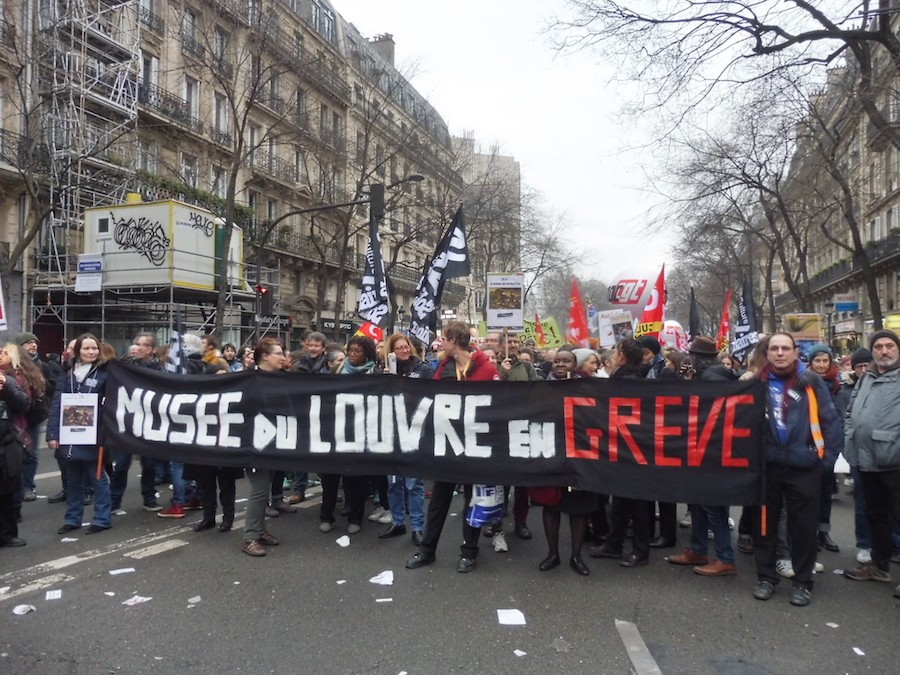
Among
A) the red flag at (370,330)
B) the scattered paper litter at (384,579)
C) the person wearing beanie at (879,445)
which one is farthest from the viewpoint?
the red flag at (370,330)

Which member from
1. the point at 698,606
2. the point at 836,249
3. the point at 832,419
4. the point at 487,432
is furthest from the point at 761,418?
the point at 836,249

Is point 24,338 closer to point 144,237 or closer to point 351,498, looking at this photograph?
point 351,498

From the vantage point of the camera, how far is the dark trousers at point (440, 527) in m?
5.04

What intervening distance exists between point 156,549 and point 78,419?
1.43 meters

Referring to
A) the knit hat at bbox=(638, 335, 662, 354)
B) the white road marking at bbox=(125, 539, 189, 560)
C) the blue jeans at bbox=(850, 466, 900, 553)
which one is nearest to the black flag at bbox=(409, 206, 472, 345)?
the knit hat at bbox=(638, 335, 662, 354)

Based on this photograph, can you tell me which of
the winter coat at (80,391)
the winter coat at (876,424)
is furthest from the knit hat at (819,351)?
the winter coat at (80,391)

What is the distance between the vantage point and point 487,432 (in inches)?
205

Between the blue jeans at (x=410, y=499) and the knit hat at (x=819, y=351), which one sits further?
the knit hat at (x=819, y=351)

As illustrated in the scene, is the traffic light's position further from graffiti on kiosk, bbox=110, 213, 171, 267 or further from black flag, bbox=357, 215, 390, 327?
black flag, bbox=357, 215, 390, 327

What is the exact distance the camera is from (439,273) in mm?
8508

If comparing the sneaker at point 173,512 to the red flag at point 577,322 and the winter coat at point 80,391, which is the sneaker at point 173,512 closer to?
the winter coat at point 80,391

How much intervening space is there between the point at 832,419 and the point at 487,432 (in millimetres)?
2423

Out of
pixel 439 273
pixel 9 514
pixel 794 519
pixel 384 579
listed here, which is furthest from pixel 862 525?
pixel 9 514

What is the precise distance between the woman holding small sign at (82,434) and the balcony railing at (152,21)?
23.4 m
